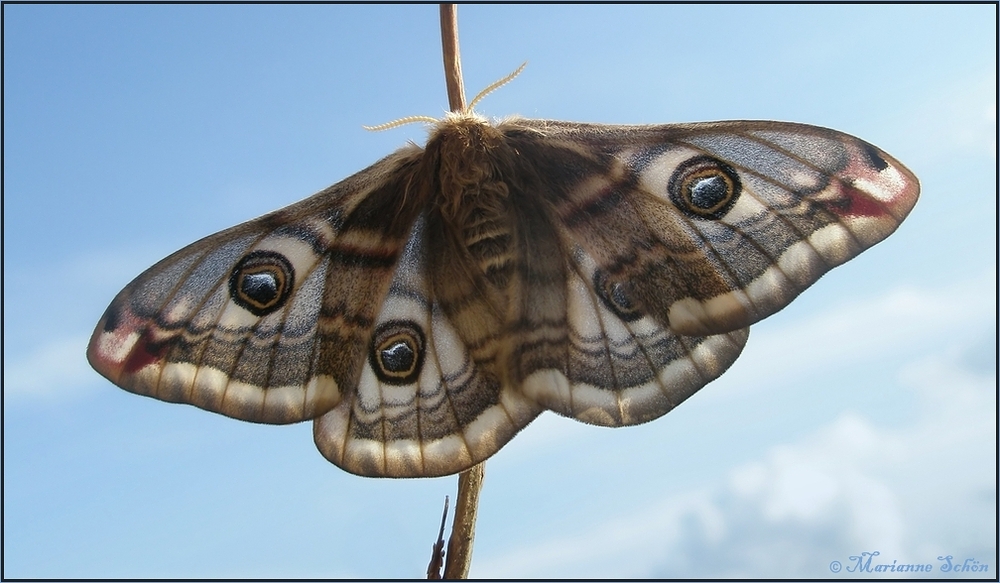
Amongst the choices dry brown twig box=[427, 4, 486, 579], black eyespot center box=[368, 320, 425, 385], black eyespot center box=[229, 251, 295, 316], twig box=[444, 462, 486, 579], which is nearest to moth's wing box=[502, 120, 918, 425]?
black eyespot center box=[368, 320, 425, 385]

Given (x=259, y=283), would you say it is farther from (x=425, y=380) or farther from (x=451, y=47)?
(x=451, y=47)

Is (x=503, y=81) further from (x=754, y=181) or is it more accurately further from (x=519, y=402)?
(x=519, y=402)

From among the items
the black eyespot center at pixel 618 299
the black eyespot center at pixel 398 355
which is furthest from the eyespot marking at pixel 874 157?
the black eyespot center at pixel 398 355

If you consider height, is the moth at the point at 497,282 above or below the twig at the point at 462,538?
above

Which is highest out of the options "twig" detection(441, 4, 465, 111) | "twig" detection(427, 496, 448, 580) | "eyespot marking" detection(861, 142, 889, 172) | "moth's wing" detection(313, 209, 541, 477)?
"twig" detection(441, 4, 465, 111)

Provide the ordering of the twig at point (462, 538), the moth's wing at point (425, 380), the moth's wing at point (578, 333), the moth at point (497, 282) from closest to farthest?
1. the twig at point (462, 538)
2. the moth at point (497, 282)
3. the moth's wing at point (578, 333)
4. the moth's wing at point (425, 380)

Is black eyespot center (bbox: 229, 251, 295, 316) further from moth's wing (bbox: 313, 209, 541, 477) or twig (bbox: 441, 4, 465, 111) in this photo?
twig (bbox: 441, 4, 465, 111)

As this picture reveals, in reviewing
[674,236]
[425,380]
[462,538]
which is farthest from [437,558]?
[674,236]

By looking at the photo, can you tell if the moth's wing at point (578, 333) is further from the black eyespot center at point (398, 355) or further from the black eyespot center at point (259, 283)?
the black eyespot center at point (259, 283)

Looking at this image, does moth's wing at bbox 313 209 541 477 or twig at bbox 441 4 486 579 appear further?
moth's wing at bbox 313 209 541 477
